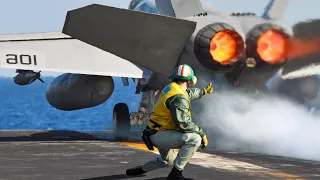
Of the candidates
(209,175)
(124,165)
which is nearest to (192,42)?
(124,165)

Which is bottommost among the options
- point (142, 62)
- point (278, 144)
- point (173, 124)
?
point (278, 144)

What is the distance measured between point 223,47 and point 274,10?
150 centimetres

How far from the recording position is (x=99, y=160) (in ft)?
35.5

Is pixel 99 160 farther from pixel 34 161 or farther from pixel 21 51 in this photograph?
pixel 21 51

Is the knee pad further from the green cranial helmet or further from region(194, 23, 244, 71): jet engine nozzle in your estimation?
region(194, 23, 244, 71): jet engine nozzle

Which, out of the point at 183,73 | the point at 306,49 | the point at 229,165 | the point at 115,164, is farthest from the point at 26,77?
the point at 183,73

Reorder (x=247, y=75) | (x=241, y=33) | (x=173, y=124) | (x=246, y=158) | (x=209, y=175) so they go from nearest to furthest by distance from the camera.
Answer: (x=173, y=124) → (x=209, y=175) → (x=246, y=158) → (x=241, y=33) → (x=247, y=75)

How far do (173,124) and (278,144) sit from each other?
256 inches

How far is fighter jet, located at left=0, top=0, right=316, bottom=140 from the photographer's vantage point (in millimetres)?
11578

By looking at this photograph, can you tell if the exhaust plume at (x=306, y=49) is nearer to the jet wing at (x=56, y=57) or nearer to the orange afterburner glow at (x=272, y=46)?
the orange afterburner glow at (x=272, y=46)

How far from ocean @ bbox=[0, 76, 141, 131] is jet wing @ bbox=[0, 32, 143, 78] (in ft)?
160

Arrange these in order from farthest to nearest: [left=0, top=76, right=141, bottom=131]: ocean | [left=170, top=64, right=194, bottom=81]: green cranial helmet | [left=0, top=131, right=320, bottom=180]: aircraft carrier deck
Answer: [left=0, top=76, right=141, bottom=131]: ocean → [left=0, top=131, right=320, bottom=180]: aircraft carrier deck → [left=170, top=64, right=194, bottom=81]: green cranial helmet

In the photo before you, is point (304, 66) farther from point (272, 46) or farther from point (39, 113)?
point (39, 113)

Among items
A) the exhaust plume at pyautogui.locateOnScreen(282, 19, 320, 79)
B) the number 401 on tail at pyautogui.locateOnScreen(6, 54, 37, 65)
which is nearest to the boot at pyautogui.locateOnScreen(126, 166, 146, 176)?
the exhaust plume at pyautogui.locateOnScreen(282, 19, 320, 79)
